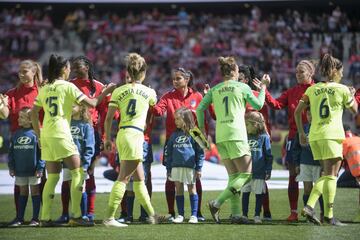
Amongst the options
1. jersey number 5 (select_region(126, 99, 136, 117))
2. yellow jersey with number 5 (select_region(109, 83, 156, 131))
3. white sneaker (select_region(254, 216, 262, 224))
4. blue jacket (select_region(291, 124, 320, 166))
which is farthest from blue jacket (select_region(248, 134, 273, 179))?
jersey number 5 (select_region(126, 99, 136, 117))

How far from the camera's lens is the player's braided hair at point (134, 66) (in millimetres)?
9289

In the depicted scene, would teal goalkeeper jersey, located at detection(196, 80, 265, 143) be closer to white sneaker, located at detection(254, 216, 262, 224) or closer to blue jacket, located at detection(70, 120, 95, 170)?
white sneaker, located at detection(254, 216, 262, 224)

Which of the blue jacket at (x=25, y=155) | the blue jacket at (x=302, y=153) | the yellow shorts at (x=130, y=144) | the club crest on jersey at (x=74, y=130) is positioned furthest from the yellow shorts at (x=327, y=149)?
the blue jacket at (x=25, y=155)

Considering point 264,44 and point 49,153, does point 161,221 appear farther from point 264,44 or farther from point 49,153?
point 264,44

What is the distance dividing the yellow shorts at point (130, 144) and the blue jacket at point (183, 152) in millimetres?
1060

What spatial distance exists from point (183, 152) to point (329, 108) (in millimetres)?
2045

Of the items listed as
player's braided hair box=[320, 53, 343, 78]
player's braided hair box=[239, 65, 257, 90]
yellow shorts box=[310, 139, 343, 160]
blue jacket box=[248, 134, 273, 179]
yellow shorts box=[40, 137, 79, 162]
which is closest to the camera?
yellow shorts box=[40, 137, 79, 162]

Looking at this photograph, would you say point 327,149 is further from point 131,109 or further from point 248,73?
point 131,109

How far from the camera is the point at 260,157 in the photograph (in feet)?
33.7

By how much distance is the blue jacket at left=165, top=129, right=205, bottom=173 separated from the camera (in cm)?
1012

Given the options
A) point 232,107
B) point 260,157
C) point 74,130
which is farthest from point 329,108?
point 74,130

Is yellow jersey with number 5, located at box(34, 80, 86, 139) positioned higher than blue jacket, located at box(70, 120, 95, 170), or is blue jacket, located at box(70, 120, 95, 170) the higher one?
yellow jersey with number 5, located at box(34, 80, 86, 139)

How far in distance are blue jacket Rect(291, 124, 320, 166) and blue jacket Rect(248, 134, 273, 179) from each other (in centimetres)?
38

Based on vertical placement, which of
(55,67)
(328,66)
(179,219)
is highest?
(328,66)
